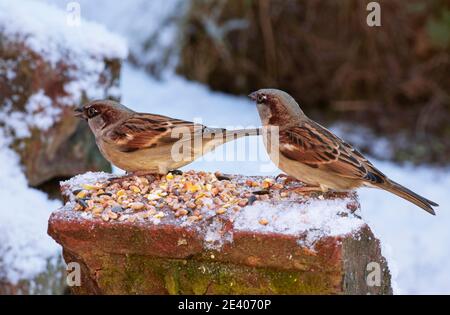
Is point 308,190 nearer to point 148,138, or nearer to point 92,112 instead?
point 148,138

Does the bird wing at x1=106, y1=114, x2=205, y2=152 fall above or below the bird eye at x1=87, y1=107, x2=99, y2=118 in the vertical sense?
below

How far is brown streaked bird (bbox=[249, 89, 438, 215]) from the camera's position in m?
3.51

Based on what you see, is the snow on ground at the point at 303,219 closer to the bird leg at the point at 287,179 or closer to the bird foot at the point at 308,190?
the bird foot at the point at 308,190

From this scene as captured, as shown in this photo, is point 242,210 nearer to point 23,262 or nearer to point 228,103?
point 23,262

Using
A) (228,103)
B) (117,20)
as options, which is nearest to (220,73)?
(228,103)

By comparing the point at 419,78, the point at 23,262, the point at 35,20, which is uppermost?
the point at 419,78

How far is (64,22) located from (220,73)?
10.2 feet

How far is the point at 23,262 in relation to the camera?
470 centimetres

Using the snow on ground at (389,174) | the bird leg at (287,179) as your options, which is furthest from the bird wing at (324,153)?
the snow on ground at (389,174)

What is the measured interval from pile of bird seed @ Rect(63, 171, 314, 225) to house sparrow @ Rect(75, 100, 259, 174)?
0.30 ft

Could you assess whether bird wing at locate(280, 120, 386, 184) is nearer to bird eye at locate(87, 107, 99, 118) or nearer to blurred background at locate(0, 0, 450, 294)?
bird eye at locate(87, 107, 99, 118)

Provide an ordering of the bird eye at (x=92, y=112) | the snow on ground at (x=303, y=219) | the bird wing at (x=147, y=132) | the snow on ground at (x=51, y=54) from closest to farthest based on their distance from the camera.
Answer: the snow on ground at (x=303, y=219) < the bird wing at (x=147, y=132) < the bird eye at (x=92, y=112) < the snow on ground at (x=51, y=54)

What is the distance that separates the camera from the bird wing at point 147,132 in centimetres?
382

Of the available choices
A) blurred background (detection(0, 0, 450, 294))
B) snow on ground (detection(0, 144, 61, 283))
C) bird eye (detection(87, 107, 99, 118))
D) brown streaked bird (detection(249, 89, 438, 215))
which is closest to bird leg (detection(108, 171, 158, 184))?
bird eye (detection(87, 107, 99, 118))
